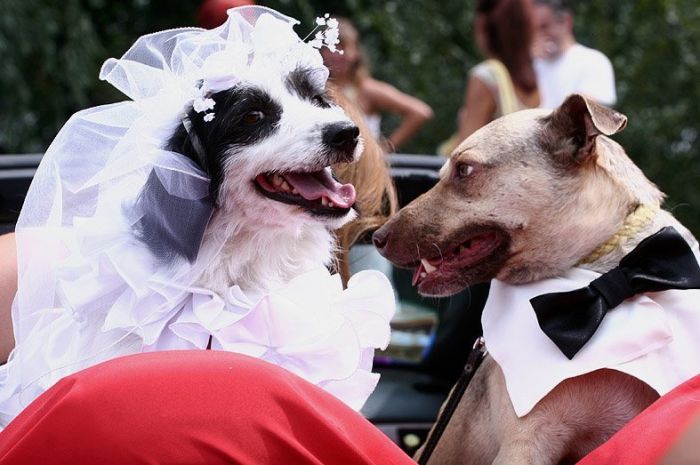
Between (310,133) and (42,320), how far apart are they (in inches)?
27.9

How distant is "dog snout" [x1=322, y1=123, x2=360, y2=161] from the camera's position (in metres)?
2.45

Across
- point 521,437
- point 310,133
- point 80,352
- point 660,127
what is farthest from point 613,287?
point 660,127

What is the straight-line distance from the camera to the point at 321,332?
2.37 meters

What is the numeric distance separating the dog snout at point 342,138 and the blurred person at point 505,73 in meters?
2.50

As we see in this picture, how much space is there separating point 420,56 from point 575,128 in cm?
776

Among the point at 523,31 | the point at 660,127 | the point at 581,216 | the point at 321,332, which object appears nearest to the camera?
the point at 321,332

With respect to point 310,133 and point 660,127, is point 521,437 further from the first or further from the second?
point 660,127

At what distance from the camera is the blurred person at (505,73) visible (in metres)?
4.97

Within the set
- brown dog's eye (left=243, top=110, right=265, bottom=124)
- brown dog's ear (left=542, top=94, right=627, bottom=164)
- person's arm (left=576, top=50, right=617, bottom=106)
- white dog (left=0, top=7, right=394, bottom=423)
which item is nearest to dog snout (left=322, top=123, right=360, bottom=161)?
white dog (left=0, top=7, right=394, bottom=423)

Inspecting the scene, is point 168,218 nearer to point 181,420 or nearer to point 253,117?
point 253,117

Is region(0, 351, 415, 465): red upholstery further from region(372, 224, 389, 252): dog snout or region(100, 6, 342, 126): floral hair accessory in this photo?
region(372, 224, 389, 252): dog snout

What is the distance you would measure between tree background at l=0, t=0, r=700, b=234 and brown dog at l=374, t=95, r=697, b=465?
13.3 ft

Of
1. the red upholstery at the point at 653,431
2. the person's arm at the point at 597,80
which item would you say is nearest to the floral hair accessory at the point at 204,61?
the red upholstery at the point at 653,431

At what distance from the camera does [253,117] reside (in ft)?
8.14
